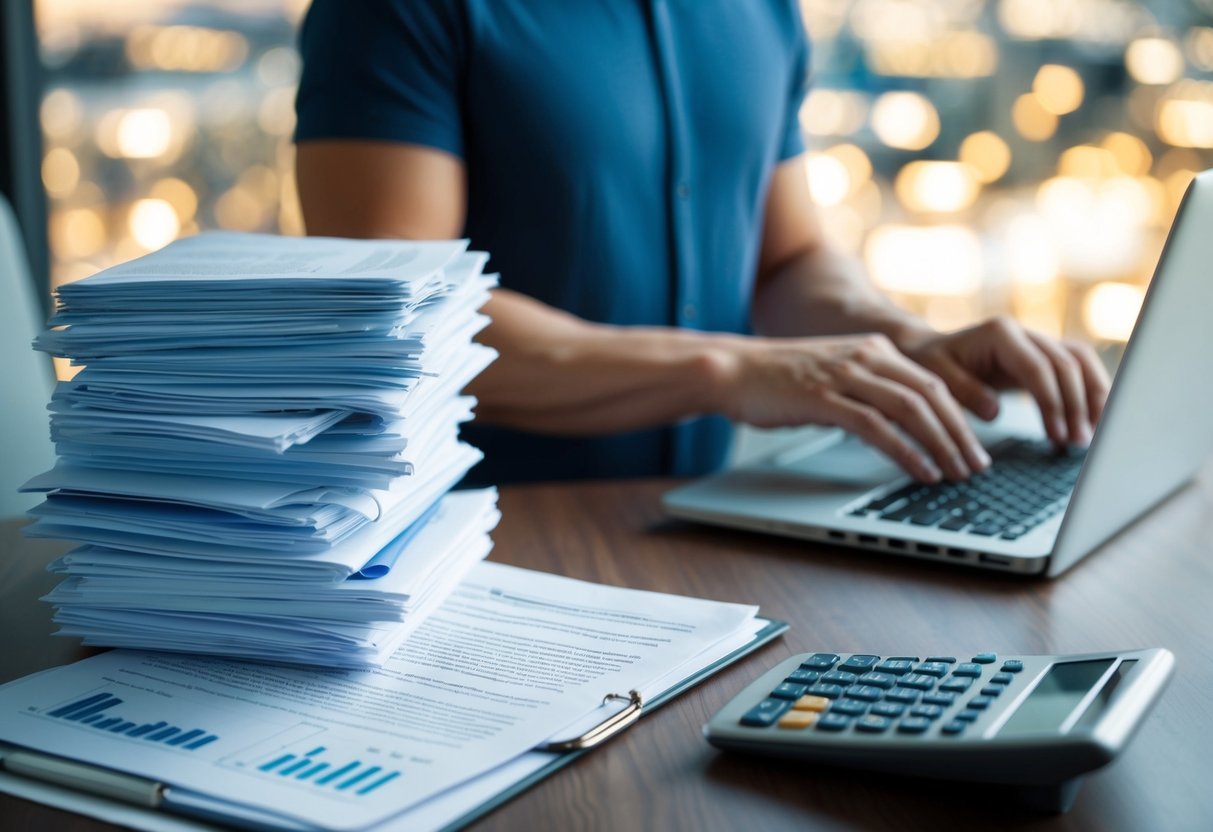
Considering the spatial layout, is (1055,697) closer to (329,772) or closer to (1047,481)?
(329,772)

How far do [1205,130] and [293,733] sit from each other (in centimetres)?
288

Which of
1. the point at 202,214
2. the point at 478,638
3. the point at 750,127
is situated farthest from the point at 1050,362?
the point at 202,214

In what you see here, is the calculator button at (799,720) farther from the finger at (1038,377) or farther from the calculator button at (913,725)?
the finger at (1038,377)

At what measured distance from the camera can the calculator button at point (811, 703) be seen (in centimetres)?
57

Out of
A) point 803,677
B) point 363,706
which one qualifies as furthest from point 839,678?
point 363,706

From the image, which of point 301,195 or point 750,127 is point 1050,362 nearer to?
point 750,127

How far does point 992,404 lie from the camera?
3.59ft

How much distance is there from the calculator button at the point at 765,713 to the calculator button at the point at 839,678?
0.10 ft

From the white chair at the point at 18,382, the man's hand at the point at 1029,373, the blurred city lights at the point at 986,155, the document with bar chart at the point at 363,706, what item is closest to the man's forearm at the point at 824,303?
the man's hand at the point at 1029,373

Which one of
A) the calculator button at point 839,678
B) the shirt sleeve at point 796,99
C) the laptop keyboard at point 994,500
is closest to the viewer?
the calculator button at point 839,678

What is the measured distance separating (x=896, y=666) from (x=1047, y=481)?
45cm

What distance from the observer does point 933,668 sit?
0.60 m

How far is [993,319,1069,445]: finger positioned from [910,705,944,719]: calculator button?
0.58 meters

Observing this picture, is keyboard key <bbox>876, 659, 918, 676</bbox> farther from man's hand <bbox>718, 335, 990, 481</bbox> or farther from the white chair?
the white chair
